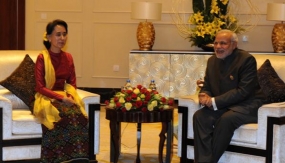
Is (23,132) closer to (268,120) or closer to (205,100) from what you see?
(205,100)

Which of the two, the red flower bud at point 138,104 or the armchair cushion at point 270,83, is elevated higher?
the armchair cushion at point 270,83

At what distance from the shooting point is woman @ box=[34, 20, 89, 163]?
5207 millimetres

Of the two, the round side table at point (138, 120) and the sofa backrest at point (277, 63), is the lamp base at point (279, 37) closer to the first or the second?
the sofa backrest at point (277, 63)

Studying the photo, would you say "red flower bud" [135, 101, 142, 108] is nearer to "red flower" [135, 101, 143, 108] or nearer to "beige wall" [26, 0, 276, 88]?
"red flower" [135, 101, 143, 108]

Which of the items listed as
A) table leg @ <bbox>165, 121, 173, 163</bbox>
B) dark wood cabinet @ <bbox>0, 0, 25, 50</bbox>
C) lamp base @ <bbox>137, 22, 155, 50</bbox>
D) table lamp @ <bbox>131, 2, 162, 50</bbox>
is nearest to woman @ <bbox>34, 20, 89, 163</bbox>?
table leg @ <bbox>165, 121, 173, 163</bbox>

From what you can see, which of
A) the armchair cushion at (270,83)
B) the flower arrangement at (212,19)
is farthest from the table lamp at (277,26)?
the armchair cushion at (270,83)

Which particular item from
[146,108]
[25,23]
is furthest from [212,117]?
[25,23]

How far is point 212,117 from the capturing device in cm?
537

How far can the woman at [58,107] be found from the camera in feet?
17.1

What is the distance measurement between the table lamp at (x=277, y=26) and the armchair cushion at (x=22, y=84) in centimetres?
380

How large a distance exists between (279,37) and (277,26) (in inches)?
6.0

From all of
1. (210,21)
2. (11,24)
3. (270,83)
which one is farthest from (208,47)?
(11,24)

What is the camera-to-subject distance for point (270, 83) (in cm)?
563

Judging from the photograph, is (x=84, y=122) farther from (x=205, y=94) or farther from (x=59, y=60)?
(x=205, y=94)
